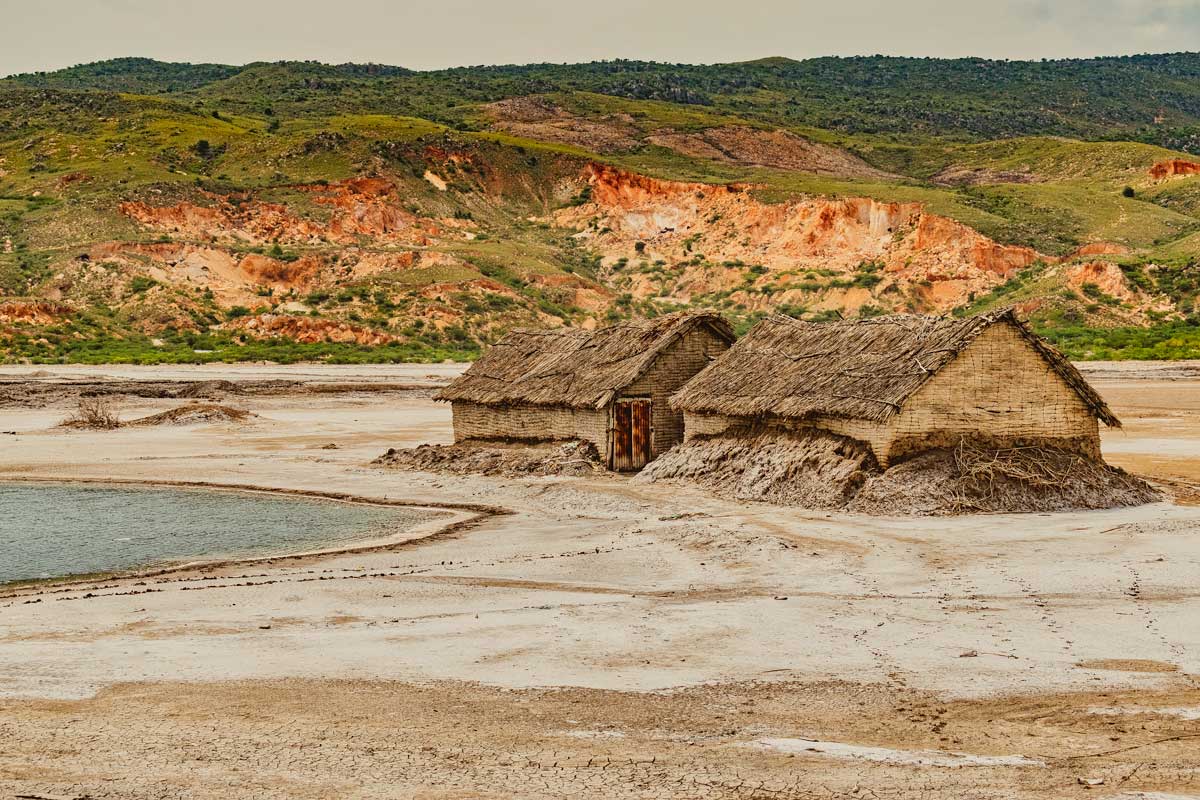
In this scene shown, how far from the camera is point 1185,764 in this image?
28.4 feet

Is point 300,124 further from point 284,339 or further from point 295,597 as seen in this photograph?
point 295,597

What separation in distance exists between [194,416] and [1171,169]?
94.2m

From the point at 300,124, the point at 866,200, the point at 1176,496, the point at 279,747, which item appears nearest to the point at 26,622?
the point at 279,747

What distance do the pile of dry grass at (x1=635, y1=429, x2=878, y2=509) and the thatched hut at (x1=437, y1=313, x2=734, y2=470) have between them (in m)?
1.45

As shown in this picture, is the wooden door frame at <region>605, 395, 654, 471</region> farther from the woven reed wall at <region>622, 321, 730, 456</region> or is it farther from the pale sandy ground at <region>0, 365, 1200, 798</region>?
the pale sandy ground at <region>0, 365, 1200, 798</region>

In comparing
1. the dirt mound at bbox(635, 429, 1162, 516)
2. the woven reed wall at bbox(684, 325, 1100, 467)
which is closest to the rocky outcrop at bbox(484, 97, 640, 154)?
the dirt mound at bbox(635, 429, 1162, 516)

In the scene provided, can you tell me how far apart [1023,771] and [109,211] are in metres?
90.7

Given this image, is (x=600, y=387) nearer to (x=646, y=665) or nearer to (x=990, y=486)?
(x=990, y=486)

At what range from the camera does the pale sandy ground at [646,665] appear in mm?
8859

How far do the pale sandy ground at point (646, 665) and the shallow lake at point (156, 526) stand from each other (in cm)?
184

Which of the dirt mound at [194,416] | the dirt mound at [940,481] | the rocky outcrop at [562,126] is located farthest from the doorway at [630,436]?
the rocky outcrop at [562,126]

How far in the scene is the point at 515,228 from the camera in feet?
360

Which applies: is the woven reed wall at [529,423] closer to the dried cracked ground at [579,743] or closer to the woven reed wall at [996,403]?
the woven reed wall at [996,403]


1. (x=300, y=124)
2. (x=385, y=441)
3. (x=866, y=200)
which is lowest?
(x=385, y=441)
